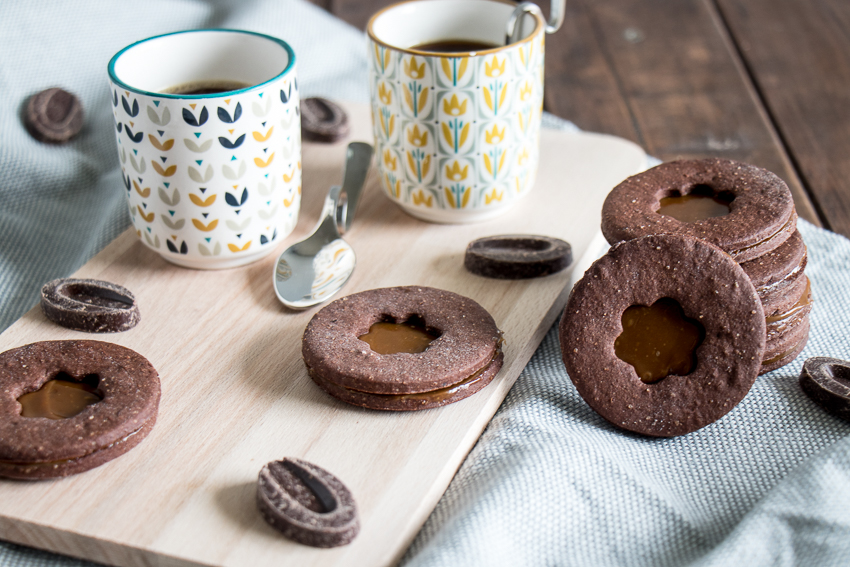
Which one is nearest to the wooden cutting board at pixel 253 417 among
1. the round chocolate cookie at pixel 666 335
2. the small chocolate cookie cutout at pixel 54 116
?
the round chocolate cookie at pixel 666 335

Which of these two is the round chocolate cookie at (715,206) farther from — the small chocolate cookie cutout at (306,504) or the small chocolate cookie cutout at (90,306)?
the small chocolate cookie cutout at (90,306)

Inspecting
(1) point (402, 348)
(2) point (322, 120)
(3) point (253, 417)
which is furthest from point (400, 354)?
(2) point (322, 120)

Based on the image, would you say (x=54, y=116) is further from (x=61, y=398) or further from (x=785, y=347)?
(x=785, y=347)

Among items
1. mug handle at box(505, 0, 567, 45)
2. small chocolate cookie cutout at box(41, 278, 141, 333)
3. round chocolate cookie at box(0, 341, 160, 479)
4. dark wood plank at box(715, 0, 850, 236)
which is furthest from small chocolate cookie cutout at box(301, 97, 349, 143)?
dark wood plank at box(715, 0, 850, 236)

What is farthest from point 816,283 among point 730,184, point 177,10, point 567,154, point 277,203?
point 177,10

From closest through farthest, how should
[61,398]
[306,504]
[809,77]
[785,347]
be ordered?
[306,504] < [61,398] < [785,347] < [809,77]

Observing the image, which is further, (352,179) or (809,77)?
(809,77)

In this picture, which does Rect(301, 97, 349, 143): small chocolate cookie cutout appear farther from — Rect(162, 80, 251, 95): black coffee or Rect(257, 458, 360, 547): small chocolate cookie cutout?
Rect(257, 458, 360, 547): small chocolate cookie cutout
